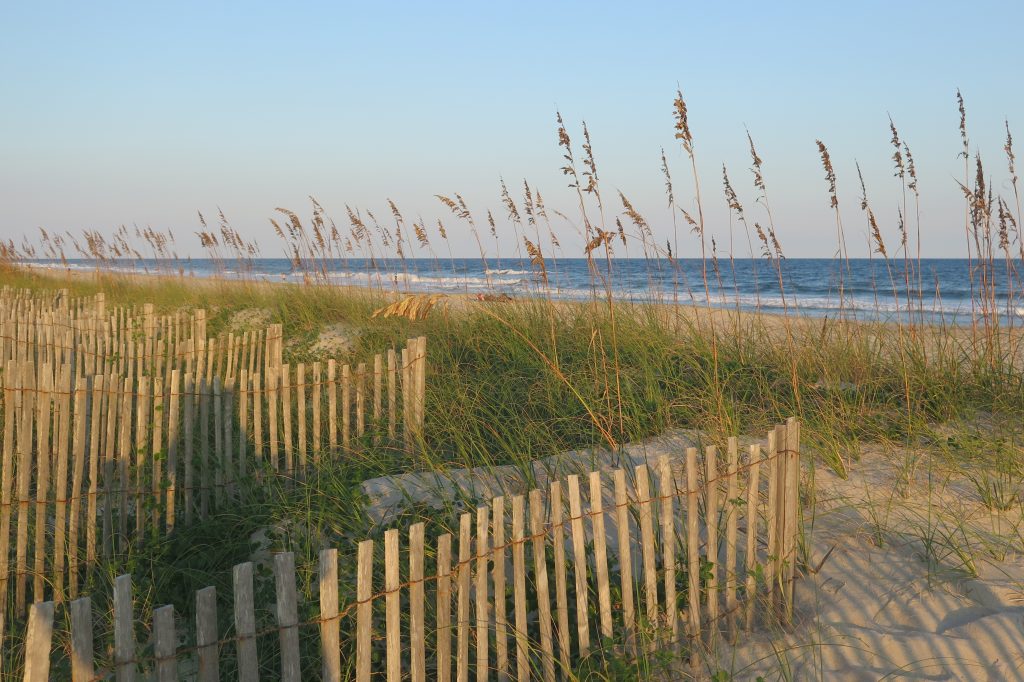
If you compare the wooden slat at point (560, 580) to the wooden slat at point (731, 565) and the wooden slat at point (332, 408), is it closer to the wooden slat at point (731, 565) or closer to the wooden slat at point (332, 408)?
the wooden slat at point (731, 565)

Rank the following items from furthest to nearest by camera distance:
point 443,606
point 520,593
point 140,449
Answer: point 140,449 < point 520,593 < point 443,606

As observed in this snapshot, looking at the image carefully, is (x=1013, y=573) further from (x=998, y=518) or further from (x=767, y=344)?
(x=767, y=344)

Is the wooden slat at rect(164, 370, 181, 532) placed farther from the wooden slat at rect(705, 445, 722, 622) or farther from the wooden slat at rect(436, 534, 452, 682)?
the wooden slat at rect(705, 445, 722, 622)

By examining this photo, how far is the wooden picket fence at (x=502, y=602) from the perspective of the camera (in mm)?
2047

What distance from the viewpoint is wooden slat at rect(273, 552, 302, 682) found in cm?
201

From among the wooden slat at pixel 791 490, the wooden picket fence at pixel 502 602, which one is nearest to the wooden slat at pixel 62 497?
the wooden picket fence at pixel 502 602

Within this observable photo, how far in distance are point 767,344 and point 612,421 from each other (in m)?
1.70

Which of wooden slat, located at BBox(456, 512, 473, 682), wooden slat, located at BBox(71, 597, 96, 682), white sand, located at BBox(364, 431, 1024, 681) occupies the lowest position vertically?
white sand, located at BBox(364, 431, 1024, 681)

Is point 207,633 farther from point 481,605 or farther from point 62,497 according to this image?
point 62,497

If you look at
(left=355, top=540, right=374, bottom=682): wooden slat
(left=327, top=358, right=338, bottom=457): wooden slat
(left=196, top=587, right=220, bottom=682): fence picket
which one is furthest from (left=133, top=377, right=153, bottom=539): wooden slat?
(left=355, top=540, right=374, bottom=682): wooden slat

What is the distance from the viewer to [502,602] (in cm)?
242

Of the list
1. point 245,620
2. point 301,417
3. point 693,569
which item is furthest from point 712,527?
point 301,417

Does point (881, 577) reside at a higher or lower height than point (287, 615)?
lower

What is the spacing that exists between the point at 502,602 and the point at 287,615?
645 mm
